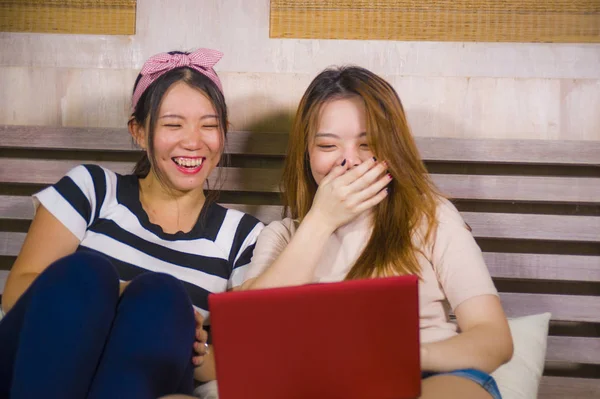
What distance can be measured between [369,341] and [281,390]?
116mm

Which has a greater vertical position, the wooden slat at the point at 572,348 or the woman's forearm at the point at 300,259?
the woman's forearm at the point at 300,259

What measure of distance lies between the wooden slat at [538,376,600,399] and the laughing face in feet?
2.94

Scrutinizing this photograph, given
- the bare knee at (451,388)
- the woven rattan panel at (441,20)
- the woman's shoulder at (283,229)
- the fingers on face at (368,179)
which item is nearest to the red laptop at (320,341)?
the bare knee at (451,388)

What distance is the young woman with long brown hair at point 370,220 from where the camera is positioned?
113 cm

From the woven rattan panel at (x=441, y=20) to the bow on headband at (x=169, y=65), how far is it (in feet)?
1.09

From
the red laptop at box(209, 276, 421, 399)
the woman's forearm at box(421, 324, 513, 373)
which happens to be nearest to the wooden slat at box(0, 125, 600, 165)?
the woman's forearm at box(421, 324, 513, 373)

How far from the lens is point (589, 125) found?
5.40 ft

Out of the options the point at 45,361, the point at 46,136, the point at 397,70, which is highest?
the point at 397,70

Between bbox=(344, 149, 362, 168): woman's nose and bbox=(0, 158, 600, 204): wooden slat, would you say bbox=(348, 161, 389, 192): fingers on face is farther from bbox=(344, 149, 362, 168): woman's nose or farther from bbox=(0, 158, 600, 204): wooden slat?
bbox=(0, 158, 600, 204): wooden slat

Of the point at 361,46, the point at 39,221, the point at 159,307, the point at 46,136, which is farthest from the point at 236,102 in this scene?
the point at 159,307

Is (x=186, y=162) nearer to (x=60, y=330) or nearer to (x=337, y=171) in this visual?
(x=337, y=171)

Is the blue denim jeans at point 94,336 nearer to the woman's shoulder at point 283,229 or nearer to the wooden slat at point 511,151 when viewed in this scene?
the woman's shoulder at point 283,229

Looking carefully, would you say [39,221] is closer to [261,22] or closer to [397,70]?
[261,22]

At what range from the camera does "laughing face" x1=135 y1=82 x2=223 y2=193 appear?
4.52 feet
